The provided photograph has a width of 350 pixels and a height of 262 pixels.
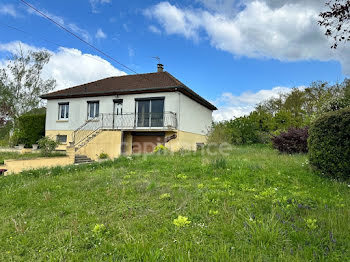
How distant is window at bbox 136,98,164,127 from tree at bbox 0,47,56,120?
54.7ft

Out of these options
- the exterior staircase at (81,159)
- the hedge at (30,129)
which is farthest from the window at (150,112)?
the hedge at (30,129)

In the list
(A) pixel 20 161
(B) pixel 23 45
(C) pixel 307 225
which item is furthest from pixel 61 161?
(B) pixel 23 45

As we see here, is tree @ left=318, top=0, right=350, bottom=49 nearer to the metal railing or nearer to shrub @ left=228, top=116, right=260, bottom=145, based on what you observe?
the metal railing

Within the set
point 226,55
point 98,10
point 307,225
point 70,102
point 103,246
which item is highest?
point 98,10

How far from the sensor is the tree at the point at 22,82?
906 inches

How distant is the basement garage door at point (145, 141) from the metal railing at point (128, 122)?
72 cm

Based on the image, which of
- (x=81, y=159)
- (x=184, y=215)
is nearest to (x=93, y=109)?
(x=81, y=159)

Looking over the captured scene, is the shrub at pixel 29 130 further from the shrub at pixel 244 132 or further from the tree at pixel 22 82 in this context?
the shrub at pixel 244 132

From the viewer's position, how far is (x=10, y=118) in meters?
23.2

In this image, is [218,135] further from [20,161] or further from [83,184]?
[20,161]

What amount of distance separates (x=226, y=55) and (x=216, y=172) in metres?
9.39

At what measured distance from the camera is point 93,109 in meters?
16.9

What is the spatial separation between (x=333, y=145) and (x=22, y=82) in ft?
93.8

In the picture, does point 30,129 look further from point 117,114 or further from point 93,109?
point 117,114
